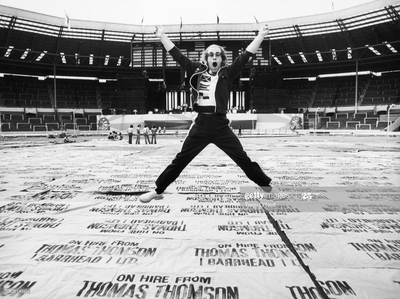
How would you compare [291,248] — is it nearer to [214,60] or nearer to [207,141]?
[207,141]

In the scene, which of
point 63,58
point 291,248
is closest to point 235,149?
point 291,248

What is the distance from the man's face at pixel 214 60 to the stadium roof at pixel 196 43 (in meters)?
34.6

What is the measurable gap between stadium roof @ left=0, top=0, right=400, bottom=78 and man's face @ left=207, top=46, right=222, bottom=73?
34593 mm

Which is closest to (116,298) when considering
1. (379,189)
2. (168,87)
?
(379,189)

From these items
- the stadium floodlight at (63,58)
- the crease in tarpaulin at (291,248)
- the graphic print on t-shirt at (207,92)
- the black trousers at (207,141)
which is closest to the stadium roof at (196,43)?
the stadium floodlight at (63,58)

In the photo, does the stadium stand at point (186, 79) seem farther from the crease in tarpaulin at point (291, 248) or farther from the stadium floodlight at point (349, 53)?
the crease in tarpaulin at point (291, 248)

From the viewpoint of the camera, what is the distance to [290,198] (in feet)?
12.2

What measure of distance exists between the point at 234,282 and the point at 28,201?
2951mm

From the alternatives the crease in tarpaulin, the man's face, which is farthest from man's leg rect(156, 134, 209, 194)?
the crease in tarpaulin

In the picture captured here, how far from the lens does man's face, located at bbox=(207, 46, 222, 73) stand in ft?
10.9

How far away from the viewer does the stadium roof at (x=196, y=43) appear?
33.2 meters

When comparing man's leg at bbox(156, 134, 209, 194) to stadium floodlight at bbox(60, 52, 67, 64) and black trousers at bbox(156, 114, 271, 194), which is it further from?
stadium floodlight at bbox(60, 52, 67, 64)

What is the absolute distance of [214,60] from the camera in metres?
3.33

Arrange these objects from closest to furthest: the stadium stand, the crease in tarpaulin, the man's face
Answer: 1. the crease in tarpaulin
2. the man's face
3. the stadium stand
